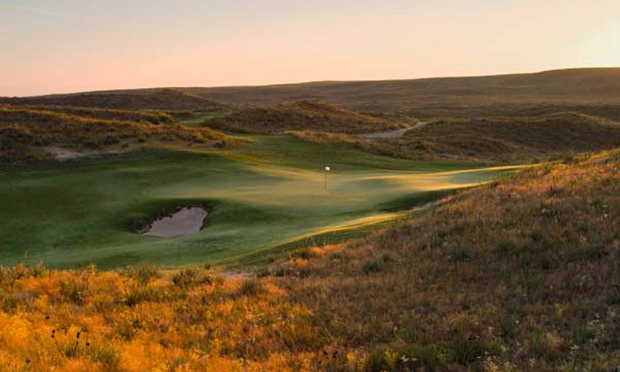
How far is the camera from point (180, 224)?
22.6 metres

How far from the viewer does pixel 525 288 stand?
874 cm

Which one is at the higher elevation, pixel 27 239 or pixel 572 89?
pixel 572 89

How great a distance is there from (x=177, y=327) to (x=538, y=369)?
548cm

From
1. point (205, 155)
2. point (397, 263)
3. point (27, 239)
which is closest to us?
point (397, 263)

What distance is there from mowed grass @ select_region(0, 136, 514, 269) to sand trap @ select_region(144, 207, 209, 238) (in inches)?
28.3

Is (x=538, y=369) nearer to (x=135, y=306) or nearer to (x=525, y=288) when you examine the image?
(x=525, y=288)

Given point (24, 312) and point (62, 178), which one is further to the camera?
point (62, 178)

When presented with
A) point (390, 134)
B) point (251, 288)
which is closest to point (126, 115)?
point (390, 134)

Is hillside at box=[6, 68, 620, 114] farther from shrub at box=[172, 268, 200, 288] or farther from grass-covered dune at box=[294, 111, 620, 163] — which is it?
shrub at box=[172, 268, 200, 288]

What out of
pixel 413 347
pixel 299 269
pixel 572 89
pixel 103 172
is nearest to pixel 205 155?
pixel 103 172

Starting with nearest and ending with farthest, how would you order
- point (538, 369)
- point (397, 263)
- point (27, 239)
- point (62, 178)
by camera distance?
point (538, 369) → point (397, 263) → point (27, 239) → point (62, 178)

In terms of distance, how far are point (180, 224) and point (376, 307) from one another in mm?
15594

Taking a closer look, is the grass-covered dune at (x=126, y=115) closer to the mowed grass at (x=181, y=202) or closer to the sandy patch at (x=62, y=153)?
the sandy patch at (x=62, y=153)

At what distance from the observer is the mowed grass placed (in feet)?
58.3
